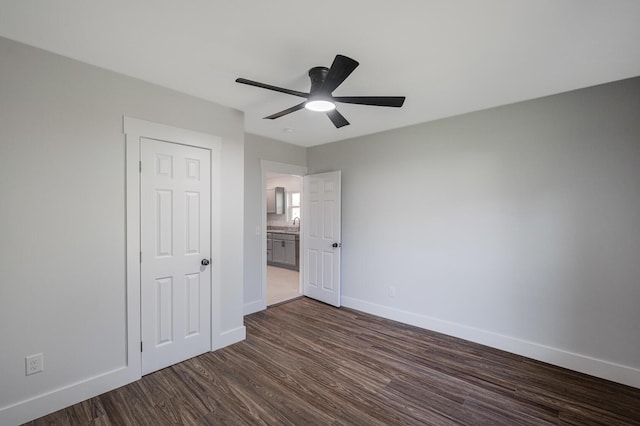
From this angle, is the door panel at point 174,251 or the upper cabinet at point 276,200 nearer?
the door panel at point 174,251

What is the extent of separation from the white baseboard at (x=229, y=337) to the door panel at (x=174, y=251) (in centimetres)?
9

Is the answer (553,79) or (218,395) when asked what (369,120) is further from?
(218,395)

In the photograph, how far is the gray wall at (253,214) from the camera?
3.96m

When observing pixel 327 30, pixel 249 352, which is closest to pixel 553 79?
pixel 327 30

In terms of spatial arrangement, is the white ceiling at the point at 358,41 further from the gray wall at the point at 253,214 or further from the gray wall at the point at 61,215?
the gray wall at the point at 253,214

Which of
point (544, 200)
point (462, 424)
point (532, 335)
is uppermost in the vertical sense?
point (544, 200)

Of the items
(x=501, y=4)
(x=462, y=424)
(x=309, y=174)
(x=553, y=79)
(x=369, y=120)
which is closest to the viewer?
(x=501, y=4)

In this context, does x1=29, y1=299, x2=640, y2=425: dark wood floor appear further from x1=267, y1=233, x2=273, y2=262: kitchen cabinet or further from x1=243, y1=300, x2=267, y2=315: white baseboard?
x1=267, y1=233, x2=273, y2=262: kitchen cabinet

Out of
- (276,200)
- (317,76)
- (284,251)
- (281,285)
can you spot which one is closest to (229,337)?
(281,285)

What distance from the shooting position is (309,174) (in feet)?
15.8

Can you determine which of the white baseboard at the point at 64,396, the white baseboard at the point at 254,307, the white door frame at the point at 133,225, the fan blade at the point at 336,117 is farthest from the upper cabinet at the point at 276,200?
the white baseboard at the point at 64,396

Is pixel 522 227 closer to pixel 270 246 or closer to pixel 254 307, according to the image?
pixel 254 307

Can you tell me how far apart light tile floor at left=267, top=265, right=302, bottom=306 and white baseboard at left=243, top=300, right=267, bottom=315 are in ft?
0.93

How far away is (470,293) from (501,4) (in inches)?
108
